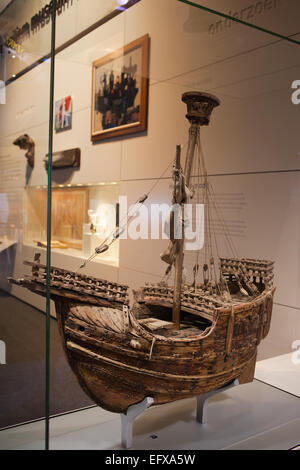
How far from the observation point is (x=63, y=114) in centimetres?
210

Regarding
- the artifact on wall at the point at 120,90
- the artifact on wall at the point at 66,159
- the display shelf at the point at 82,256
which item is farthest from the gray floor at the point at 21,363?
the artifact on wall at the point at 120,90

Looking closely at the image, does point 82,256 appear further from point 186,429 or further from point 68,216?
point 186,429

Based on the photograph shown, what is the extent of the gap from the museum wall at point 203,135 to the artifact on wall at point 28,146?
0.08 ft

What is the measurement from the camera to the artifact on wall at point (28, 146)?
1.71m

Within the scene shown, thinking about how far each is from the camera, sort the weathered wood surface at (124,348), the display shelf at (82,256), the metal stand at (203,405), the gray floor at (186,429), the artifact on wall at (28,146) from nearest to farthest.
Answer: the artifact on wall at (28,146), the weathered wood surface at (124,348), the gray floor at (186,429), the display shelf at (82,256), the metal stand at (203,405)

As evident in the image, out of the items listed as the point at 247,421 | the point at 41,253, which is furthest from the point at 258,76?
the point at 247,421

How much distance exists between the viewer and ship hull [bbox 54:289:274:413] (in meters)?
1.84

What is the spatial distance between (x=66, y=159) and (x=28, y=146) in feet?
1.65

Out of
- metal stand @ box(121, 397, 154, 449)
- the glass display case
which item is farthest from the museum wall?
metal stand @ box(121, 397, 154, 449)

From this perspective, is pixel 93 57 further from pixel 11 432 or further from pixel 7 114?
pixel 11 432

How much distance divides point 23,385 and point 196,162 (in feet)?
4.40

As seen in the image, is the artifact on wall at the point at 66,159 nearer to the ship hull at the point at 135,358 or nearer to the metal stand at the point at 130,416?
the ship hull at the point at 135,358

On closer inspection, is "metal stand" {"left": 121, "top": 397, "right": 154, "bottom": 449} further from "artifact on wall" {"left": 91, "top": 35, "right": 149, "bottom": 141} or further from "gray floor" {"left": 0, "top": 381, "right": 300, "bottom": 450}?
"artifact on wall" {"left": 91, "top": 35, "right": 149, "bottom": 141}

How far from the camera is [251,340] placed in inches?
86.9
